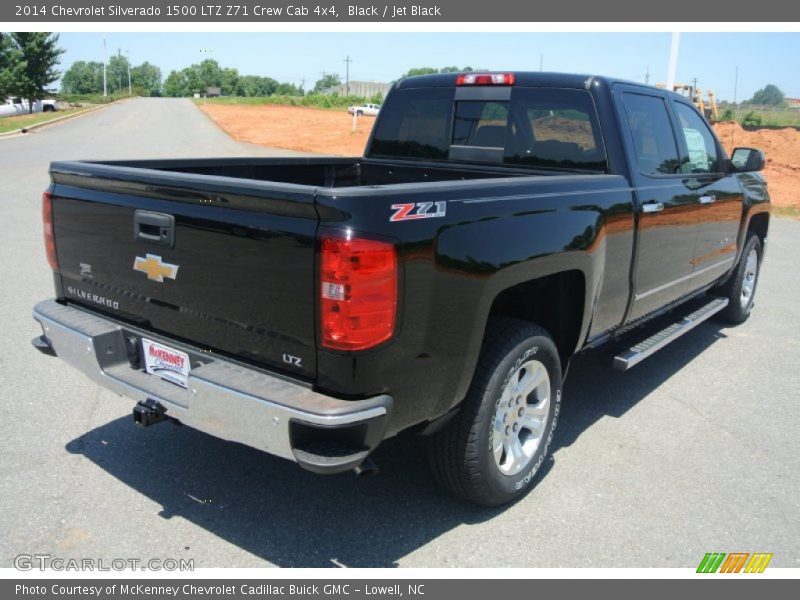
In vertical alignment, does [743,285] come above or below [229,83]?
below

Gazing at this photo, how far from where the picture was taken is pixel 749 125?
120ft

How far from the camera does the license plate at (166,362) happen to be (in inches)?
119

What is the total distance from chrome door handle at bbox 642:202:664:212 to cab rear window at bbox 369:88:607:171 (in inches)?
13.5

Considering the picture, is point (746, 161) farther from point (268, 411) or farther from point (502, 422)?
point (268, 411)

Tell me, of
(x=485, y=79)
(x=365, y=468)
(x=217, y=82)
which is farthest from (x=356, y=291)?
(x=217, y=82)

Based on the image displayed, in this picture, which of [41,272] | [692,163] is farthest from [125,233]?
[41,272]

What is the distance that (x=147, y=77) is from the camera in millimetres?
179375

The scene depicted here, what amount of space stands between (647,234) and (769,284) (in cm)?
530

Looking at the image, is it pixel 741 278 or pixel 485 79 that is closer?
pixel 485 79

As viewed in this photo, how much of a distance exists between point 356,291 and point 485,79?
8.90 ft

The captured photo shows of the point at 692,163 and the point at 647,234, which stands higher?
the point at 692,163

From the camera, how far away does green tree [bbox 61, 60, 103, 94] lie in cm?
14925

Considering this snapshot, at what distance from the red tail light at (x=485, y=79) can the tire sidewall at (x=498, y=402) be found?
193 centimetres
